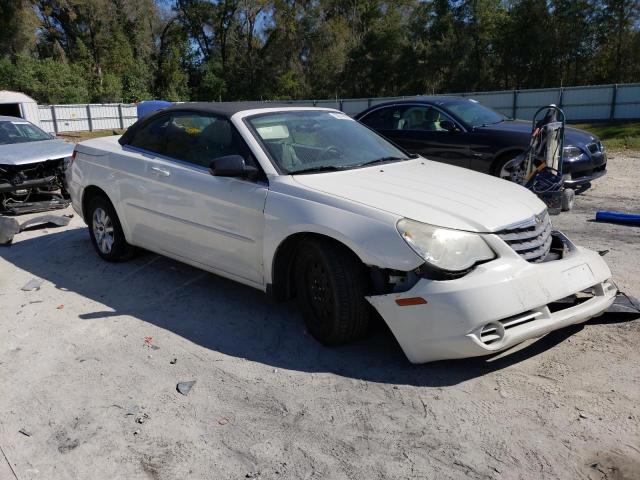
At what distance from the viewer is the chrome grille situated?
3.58 meters

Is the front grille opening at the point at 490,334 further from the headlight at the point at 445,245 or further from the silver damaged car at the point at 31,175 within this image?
the silver damaged car at the point at 31,175

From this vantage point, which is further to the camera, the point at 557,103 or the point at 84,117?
the point at 84,117

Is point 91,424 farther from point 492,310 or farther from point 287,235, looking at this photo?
point 492,310

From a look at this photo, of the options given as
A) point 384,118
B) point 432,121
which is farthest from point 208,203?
point 384,118

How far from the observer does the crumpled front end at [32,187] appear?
8.56 meters

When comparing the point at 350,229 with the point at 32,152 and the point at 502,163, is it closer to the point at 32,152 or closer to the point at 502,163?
the point at 502,163

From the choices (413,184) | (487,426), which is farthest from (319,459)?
(413,184)

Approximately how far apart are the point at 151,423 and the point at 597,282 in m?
2.91

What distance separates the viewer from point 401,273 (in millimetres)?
3496

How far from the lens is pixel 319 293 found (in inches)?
153

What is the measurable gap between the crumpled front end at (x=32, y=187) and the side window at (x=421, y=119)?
545 cm

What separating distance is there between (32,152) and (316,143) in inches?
246

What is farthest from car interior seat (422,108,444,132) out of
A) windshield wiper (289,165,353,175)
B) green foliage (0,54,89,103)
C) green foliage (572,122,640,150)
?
green foliage (0,54,89,103)

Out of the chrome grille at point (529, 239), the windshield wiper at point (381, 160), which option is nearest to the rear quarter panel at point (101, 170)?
the windshield wiper at point (381, 160)
